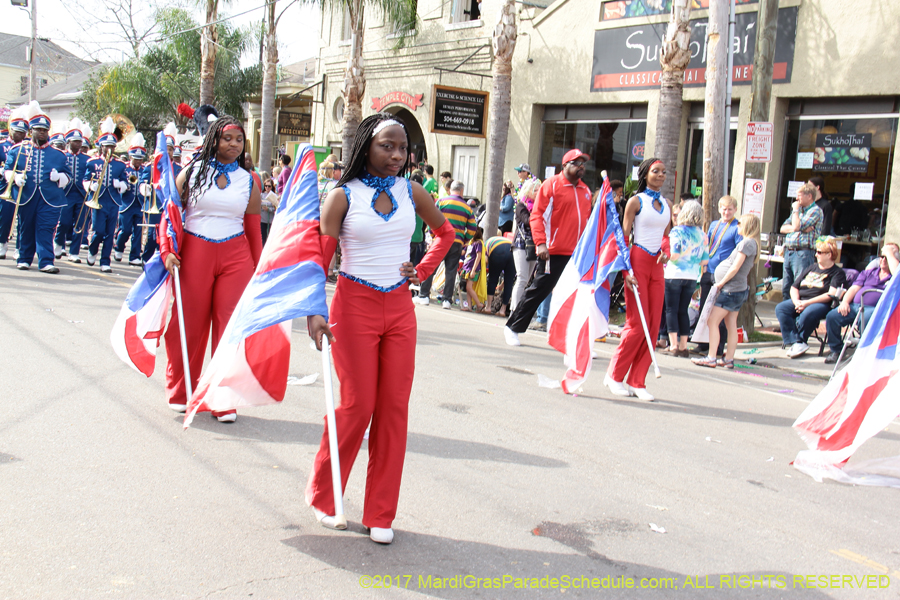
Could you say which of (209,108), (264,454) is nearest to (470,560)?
(264,454)

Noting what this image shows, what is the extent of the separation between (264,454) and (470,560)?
71.7 inches

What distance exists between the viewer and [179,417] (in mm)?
5809

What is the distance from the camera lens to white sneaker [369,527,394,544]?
12.7 ft

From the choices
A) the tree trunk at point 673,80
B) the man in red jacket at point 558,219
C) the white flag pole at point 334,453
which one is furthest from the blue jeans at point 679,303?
the white flag pole at point 334,453

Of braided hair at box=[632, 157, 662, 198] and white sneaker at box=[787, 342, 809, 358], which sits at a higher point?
braided hair at box=[632, 157, 662, 198]

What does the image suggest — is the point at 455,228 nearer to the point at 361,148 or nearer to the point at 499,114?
the point at 499,114

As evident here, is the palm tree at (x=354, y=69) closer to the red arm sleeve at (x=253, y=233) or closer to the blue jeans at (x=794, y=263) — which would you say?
the blue jeans at (x=794, y=263)

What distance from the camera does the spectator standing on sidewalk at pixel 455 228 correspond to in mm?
12938

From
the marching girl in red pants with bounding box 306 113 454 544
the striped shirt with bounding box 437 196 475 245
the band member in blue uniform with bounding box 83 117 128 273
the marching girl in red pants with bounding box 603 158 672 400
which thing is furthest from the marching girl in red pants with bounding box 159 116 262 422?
the band member in blue uniform with bounding box 83 117 128 273

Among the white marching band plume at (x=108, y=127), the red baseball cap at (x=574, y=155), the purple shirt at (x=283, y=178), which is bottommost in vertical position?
the purple shirt at (x=283, y=178)

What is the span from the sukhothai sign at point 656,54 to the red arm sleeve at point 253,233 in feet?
38.3

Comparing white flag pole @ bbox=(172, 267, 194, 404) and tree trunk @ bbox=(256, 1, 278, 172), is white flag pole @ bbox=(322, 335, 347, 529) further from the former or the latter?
tree trunk @ bbox=(256, 1, 278, 172)

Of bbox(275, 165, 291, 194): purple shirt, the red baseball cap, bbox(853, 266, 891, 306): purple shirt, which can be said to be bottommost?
bbox(853, 266, 891, 306): purple shirt

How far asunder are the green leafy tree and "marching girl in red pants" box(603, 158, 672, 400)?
2901 centimetres
